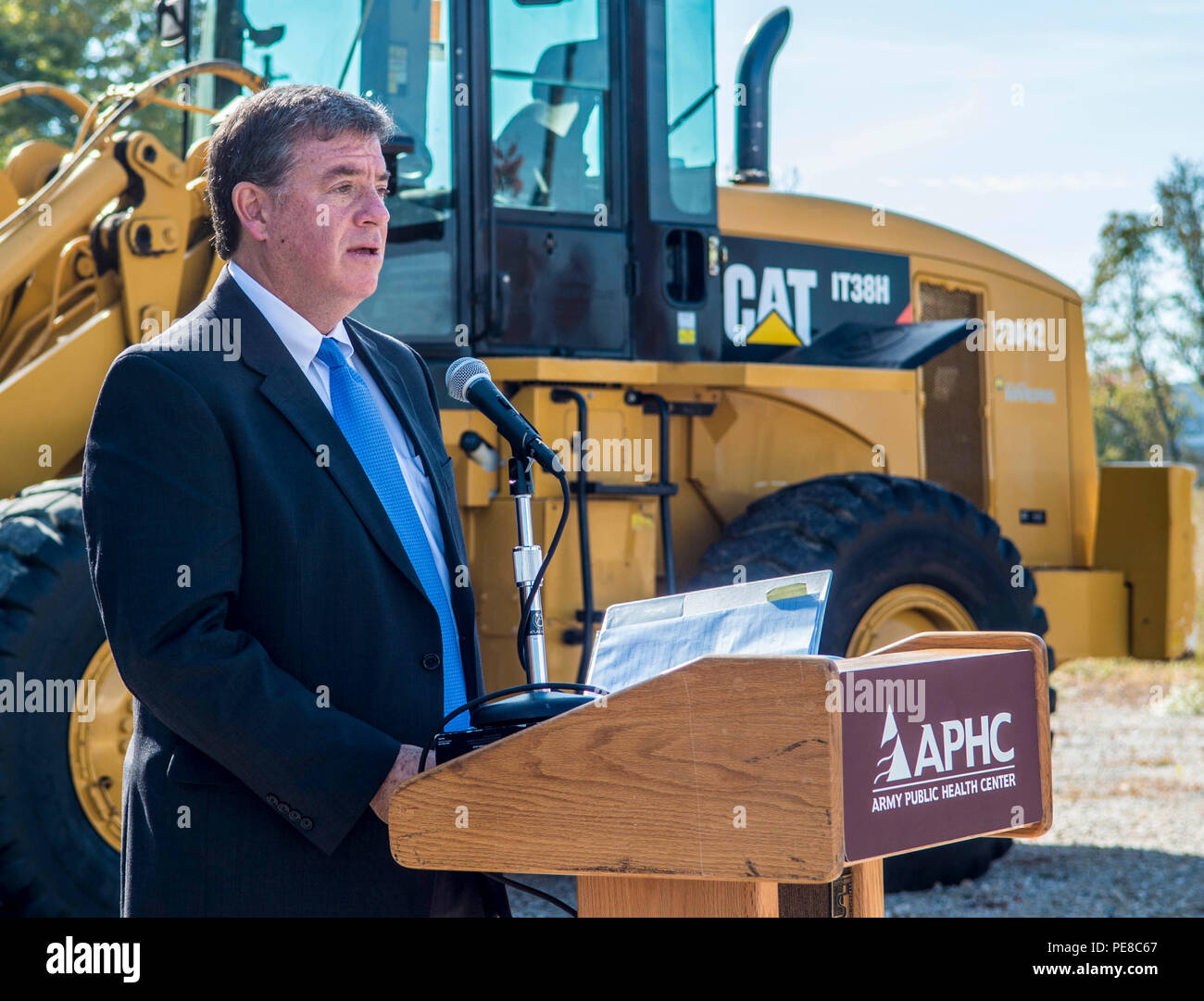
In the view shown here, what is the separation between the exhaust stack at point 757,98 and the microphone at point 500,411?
345cm

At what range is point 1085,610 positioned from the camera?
269 inches

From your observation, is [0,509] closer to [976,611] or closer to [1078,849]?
[976,611]

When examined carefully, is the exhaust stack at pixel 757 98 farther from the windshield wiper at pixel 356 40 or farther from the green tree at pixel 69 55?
the green tree at pixel 69 55

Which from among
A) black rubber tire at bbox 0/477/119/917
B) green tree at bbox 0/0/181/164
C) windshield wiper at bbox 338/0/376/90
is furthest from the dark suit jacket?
green tree at bbox 0/0/181/164

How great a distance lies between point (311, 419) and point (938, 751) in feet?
3.22

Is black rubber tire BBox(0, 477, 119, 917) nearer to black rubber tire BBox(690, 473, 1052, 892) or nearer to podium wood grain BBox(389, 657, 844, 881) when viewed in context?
black rubber tire BBox(690, 473, 1052, 892)

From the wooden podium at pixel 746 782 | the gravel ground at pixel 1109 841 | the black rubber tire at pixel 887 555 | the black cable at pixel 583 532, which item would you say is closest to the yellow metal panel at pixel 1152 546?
the gravel ground at pixel 1109 841

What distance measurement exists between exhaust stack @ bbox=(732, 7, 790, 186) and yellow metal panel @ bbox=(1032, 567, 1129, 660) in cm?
243

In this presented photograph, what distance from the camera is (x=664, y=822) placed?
5.31 ft

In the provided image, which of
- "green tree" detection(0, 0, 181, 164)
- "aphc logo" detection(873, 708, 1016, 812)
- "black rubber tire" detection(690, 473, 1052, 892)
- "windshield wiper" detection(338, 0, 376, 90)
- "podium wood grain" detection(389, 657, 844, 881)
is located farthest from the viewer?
"green tree" detection(0, 0, 181, 164)

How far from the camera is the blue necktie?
213 centimetres

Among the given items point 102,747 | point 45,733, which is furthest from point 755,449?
point 45,733
